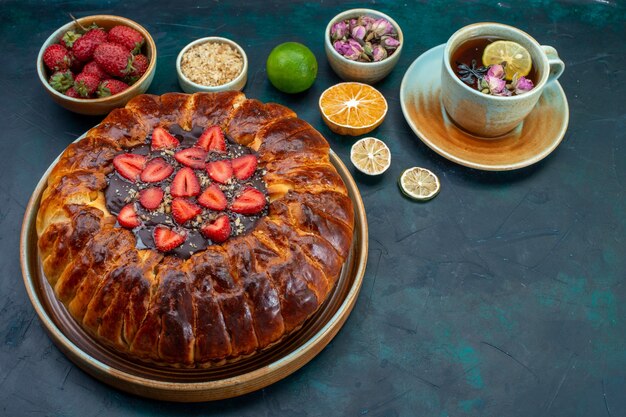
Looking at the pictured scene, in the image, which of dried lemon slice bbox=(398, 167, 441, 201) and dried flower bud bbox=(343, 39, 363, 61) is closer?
dried lemon slice bbox=(398, 167, 441, 201)

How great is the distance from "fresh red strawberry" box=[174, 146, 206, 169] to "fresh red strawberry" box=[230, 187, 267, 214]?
0.26 m

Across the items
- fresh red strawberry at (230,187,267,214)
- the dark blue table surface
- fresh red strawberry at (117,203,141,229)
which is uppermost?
fresh red strawberry at (117,203,141,229)

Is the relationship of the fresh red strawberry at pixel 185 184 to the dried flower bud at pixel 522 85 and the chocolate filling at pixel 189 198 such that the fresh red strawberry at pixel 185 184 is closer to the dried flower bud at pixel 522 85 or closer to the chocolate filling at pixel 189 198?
the chocolate filling at pixel 189 198

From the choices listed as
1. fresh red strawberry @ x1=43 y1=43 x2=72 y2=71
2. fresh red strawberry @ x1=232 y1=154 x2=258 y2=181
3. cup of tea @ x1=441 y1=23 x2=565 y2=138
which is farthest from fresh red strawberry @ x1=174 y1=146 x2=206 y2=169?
cup of tea @ x1=441 y1=23 x2=565 y2=138

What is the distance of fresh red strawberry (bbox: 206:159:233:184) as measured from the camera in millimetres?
2947

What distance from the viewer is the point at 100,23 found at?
11.9 feet

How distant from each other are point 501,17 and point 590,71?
0.63 m

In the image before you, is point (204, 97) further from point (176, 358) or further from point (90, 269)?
point (176, 358)

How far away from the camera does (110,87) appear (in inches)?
135

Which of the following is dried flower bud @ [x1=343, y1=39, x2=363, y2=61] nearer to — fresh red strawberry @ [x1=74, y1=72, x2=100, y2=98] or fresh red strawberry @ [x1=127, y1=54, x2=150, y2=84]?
fresh red strawberry @ [x1=127, y1=54, x2=150, y2=84]

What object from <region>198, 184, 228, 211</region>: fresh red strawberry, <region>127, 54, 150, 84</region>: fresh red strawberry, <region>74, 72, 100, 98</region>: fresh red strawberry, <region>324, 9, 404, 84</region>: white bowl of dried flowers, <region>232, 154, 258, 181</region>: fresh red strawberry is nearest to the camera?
<region>198, 184, 228, 211</region>: fresh red strawberry

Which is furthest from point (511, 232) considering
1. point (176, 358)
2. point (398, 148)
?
point (176, 358)

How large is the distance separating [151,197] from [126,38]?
1135 millimetres

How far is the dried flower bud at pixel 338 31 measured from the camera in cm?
372
